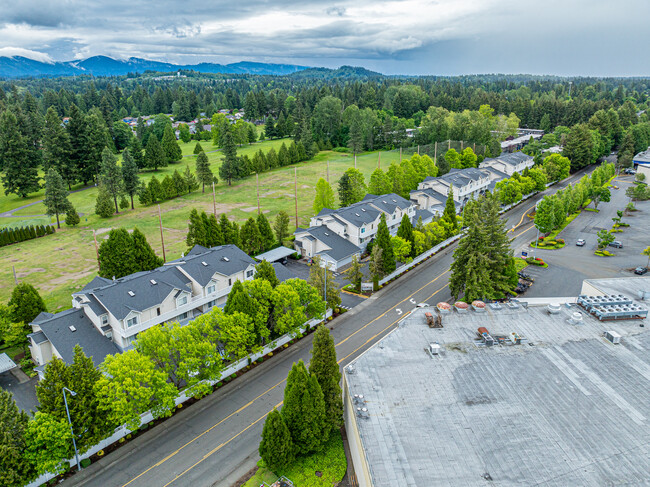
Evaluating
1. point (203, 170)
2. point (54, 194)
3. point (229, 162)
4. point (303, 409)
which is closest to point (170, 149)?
point (229, 162)

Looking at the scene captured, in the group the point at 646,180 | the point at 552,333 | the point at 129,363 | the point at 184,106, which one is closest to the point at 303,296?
the point at 129,363

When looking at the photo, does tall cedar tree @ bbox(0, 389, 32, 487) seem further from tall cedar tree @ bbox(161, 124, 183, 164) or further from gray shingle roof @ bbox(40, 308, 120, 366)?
tall cedar tree @ bbox(161, 124, 183, 164)

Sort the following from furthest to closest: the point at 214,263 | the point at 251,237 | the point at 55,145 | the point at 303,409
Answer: the point at 55,145, the point at 251,237, the point at 214,263, the point at 303,409

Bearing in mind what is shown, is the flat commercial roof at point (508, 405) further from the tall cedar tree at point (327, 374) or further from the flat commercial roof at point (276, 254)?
the flat commercial roof at point (276, 254)

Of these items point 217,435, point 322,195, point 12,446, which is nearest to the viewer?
point 12,446

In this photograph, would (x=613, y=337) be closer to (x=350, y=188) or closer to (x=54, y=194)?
(x=350, y=188)

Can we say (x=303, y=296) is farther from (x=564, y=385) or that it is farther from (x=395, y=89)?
(x=395, y=89)
